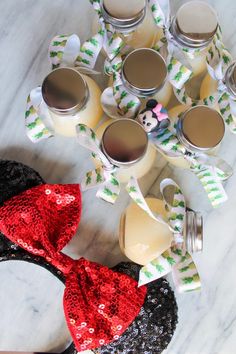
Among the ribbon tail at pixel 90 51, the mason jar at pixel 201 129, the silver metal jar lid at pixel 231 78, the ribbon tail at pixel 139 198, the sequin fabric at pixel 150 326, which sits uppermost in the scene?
the silver metal jar lid at pixel 231 78

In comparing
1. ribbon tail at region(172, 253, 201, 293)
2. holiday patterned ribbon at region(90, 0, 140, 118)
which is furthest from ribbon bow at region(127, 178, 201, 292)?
holiday patterned ribbon at region(90, 0, 140, 118)

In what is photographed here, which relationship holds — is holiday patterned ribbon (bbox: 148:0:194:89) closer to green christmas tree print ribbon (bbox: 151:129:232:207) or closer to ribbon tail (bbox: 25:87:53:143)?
green christmas tree print ribbon (bbox: 151:129:232:207)

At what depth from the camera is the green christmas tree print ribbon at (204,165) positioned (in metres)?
0.73

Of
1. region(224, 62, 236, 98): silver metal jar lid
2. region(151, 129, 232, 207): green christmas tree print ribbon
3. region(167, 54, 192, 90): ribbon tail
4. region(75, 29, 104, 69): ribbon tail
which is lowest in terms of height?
region(151, 129, 232, 207): green christmas tree print ribbon

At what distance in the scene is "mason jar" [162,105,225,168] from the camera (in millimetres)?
698

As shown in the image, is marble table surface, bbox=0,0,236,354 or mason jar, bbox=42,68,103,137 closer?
mason jar, bbox=42,68,103,137

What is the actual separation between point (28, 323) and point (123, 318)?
0.17 m

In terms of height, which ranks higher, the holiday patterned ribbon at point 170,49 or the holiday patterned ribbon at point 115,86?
the holiday patterned ribbon at point 170,49

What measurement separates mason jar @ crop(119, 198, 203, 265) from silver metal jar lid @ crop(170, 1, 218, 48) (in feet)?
0.76

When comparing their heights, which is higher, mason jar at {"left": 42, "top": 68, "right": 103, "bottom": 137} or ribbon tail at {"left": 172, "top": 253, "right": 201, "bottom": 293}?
mason jar at {"left": 42, "top": 68, "right": 103, "bottom": 137}

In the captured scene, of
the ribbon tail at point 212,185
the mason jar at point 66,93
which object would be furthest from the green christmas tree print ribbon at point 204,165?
the mason jar at point 66,93

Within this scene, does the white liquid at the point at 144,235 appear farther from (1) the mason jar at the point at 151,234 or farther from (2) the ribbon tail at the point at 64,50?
(2) the ribbon tail at the point at 64,50

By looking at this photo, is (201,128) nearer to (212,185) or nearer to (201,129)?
(201,129)

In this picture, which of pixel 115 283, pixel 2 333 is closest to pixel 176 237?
pixel 115 283
